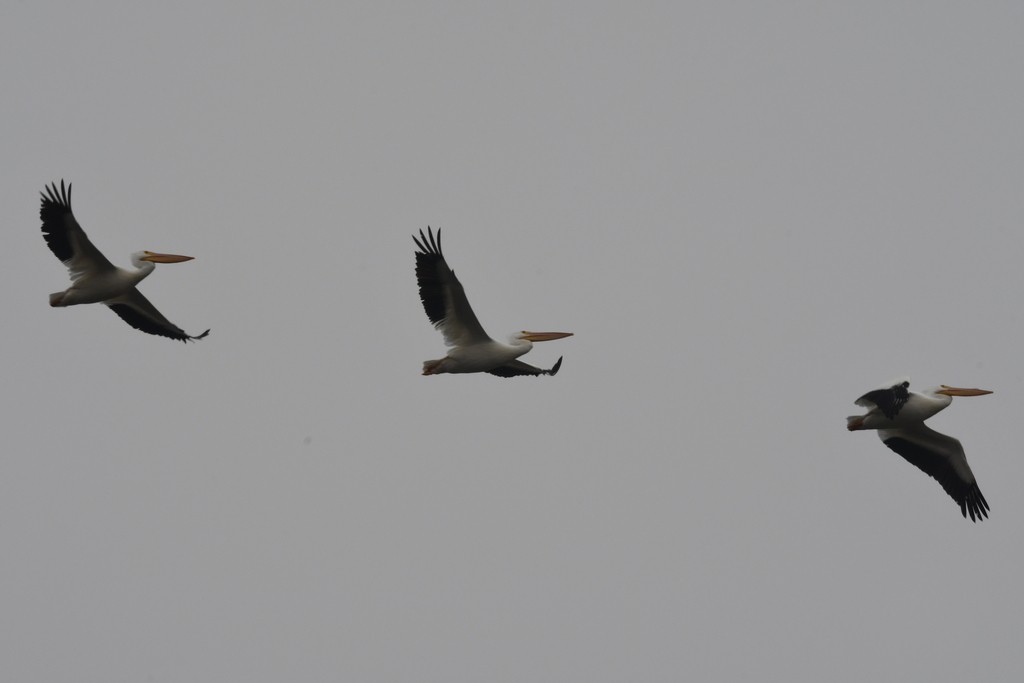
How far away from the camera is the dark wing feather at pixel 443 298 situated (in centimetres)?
1581

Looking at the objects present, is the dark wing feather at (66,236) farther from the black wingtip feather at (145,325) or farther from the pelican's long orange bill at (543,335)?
the pelican's long orange bill at (543,335)

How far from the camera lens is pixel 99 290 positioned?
17.7m

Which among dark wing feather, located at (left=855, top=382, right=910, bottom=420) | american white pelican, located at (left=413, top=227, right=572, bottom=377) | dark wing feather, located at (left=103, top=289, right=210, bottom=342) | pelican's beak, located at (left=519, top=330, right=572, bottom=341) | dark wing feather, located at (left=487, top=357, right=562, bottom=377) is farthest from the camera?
dark wing feather, located at (left=103, top=289, right=210, bottom=342)

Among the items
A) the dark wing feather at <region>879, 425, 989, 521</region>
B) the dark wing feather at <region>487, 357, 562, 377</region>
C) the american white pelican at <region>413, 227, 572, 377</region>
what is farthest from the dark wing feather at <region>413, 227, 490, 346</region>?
the dark wing feather at <region>879, 425, 989, 521</region>

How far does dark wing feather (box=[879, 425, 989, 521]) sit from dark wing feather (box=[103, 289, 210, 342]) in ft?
27.2

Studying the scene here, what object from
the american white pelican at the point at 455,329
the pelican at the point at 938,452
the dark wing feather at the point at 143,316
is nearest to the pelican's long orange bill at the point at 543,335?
the american white pelican at the point at 455,329

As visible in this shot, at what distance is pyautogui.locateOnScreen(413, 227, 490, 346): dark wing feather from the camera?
1581 centimetres

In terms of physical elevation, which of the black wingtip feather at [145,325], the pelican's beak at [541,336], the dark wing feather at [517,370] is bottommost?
the black wingtip feather at [145,325]

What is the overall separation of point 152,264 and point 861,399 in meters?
8.20

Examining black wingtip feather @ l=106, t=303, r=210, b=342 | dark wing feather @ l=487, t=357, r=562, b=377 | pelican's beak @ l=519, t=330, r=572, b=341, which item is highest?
pelican's beak @ l=519, t=330, r=572, b=341

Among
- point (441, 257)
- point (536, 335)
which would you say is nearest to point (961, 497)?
point (536, 335)

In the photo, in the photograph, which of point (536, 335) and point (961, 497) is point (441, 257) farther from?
point (961, 497)

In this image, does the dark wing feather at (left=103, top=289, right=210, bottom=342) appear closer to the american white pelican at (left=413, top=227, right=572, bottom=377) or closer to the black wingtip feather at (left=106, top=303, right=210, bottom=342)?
the black wingtip feather at (left=106, top=303, right=210, bottom=342)

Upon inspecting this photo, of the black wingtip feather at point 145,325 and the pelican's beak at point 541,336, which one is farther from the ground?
the pelican's beak at point 541,336
